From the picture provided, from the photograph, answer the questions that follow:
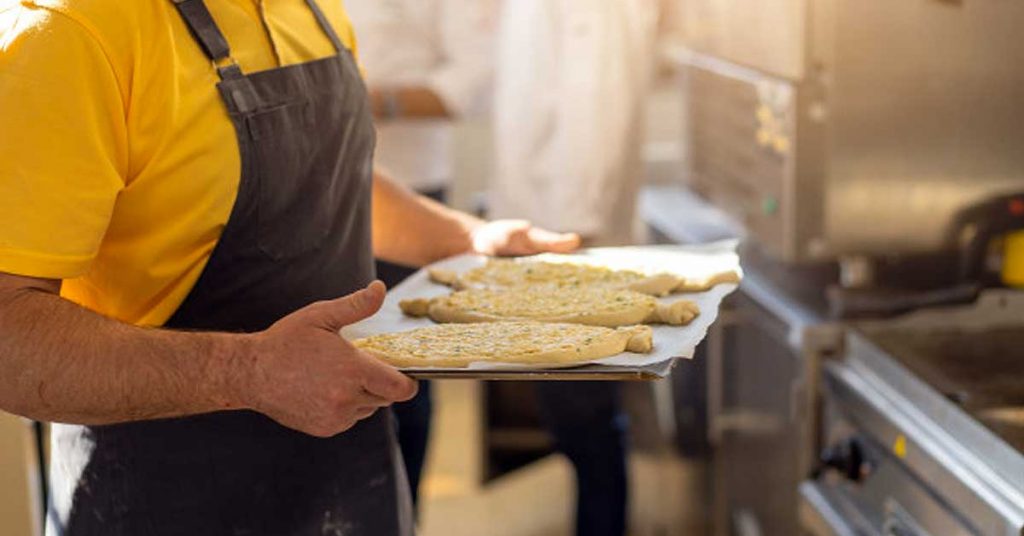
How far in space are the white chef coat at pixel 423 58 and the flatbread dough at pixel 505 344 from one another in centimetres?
136

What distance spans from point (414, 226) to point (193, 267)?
0.52 m

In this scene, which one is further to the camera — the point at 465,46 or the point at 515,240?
the point at 465,46

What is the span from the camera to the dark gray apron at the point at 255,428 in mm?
1535

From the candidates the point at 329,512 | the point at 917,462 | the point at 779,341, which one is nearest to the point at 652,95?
the point at 779,341

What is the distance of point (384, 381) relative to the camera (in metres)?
1.30

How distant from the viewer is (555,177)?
2.92m

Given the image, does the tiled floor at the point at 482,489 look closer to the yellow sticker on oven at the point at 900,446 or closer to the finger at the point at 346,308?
the yellow sticker on oven at the point at 900,446

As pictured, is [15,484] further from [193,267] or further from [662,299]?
[662,299]

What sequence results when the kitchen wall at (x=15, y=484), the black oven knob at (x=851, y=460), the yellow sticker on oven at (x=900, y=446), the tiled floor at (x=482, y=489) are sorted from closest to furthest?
the yellow sticker on oven at (x=900, y=446)
the black oven knob at (x=851, y=460)
the kitchen wall at (x=15, y=484)
the tiled floor at (x=482, y=489)

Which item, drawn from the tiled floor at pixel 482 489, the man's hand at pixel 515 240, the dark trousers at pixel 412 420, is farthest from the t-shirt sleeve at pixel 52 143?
the tiled floor at pixel 482 489

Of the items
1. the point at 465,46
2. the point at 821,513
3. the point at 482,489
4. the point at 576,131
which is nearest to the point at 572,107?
the point at 576,131

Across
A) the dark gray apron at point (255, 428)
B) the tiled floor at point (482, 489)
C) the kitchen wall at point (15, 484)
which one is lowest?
the tiled floor at point (482, 489)

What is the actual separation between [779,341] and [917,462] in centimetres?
60

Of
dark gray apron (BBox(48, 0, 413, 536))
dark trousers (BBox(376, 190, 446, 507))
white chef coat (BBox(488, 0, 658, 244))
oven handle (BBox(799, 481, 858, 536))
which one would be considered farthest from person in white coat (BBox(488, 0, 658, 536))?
dark gray apron (BBox(48, 0, 413, 536))
